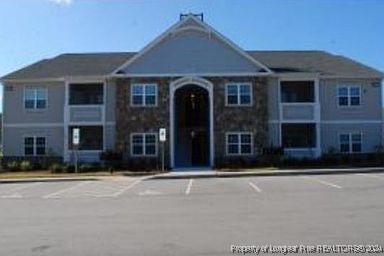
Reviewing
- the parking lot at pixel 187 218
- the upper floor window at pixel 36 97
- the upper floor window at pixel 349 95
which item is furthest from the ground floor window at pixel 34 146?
the parking lot at pixel 187 218

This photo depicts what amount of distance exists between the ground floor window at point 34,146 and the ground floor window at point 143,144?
657cm

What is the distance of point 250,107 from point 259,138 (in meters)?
2.06

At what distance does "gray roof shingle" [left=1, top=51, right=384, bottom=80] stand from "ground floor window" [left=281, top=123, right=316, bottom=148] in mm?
3776

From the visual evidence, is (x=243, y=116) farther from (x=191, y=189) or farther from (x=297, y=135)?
(x=191, y=189)

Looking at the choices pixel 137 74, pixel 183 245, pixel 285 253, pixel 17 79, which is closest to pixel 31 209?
pixel 183 245

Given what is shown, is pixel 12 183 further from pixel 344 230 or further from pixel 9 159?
pixel 344 230

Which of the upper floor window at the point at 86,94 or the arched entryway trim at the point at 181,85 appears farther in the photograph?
the upper floor window at the point at 86,94

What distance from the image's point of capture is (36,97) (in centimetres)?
4822

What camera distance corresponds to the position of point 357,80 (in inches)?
1865

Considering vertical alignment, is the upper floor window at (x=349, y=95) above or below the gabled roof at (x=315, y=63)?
below

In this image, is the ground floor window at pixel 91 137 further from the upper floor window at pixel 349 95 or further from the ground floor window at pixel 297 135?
the upper floor window at pixel 349 95

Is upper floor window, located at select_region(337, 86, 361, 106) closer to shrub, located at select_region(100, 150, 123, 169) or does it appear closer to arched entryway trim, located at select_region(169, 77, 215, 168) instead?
arched entryway trim, located at select_region(169, 77, 215, 168)

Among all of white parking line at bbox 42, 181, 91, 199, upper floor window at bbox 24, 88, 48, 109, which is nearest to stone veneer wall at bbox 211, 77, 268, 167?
upper floor window at bbox 24, 88, 48, 109

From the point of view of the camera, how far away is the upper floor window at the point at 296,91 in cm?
4747
